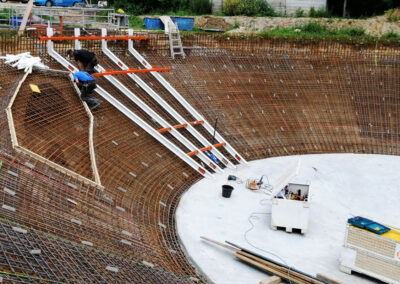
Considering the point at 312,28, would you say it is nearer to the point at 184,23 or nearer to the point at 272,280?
the point at 184,23

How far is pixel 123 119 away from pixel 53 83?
201 centimetres

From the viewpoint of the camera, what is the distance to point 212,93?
58.5 ft

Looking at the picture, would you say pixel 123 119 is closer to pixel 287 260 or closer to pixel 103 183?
pixel 103 183

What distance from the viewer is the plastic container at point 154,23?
2416cm

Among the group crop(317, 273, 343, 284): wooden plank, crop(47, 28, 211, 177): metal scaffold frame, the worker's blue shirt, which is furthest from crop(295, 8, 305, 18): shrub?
crop(317, 273, 343, 284): wooden plank

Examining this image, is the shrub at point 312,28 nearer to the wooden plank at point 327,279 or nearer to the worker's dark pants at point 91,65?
the worker's dark pants at point 91,65

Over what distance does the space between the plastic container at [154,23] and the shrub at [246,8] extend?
236 inches

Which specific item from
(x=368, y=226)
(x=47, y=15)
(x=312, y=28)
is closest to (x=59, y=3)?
(x=47, y=15)

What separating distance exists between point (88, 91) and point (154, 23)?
1107 centimetres

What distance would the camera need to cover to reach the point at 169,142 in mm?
14508

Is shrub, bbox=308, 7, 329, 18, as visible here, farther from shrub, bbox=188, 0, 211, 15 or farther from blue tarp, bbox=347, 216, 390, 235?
blue tarp, bbox=347, 216, 390, 235

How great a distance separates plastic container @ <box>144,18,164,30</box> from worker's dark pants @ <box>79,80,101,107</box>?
35.9 ft

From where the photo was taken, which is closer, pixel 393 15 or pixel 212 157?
pixel 212 157

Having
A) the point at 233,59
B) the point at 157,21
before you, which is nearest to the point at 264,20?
the point at 157,21
